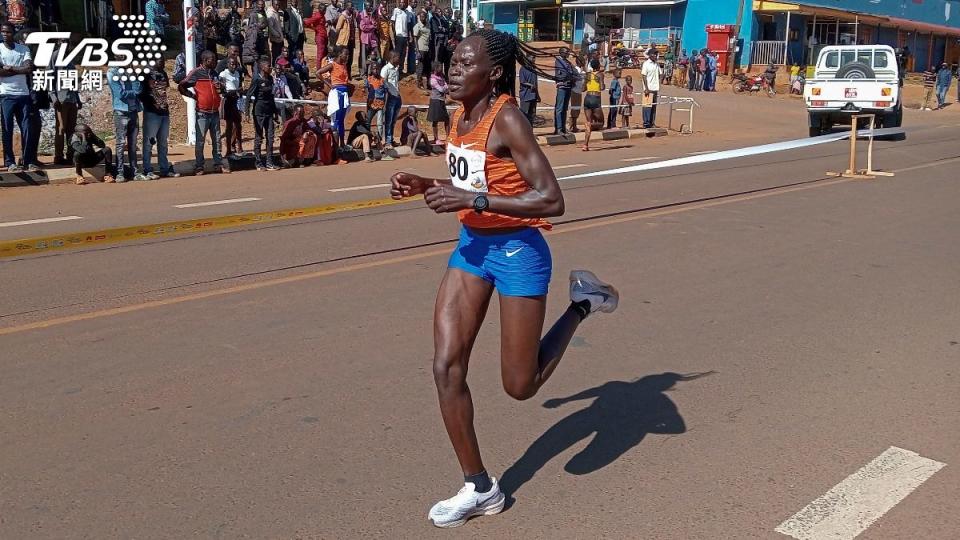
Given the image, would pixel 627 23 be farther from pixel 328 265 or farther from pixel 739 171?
pixel 328 265

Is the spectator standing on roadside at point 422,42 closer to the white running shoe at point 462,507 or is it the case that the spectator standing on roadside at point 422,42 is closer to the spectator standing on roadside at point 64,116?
the spectator standing on roadside at point 64,116

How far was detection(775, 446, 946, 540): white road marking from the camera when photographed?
3.64 metres

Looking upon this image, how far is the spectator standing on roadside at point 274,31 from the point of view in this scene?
21.6 m

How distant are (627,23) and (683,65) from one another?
8.10 meters

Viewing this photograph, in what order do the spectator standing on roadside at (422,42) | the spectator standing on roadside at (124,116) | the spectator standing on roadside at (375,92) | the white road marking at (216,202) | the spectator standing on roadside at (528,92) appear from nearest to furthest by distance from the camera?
the white road marking at (216,202) < the spectator standing on roadside at (124,116) < the spectator standing on roadside at (375,92) < the spectator standing on roadside at (528,92) < the spectator standing on roadside at (422,42)

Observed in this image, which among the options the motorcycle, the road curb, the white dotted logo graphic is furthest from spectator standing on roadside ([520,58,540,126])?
the motorcycle

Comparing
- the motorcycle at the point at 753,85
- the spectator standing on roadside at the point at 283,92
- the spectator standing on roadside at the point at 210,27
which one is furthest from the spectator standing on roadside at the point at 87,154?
the motorcycle at the point at 753,85

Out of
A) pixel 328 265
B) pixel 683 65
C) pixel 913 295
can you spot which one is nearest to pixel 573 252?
pixel 328 265

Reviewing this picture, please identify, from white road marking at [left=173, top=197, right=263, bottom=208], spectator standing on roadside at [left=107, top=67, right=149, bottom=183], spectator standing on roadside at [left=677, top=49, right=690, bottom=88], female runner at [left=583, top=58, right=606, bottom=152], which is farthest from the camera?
spectator standing on roadside at [left=677, top=49, right=690, bottom=88]

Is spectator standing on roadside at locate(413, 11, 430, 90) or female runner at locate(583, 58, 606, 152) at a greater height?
spectator standing on roadside at locate(413, 11, 430, 90)

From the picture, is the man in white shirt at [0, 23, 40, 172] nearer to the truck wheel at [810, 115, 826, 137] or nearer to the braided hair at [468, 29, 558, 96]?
the braided hair at [468, 29, 558, 96]

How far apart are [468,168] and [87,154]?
37.6ft

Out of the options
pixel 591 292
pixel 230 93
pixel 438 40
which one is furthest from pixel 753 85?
pixel 591 292

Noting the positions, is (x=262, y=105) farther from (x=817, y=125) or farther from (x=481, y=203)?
(x=817, y=125)
